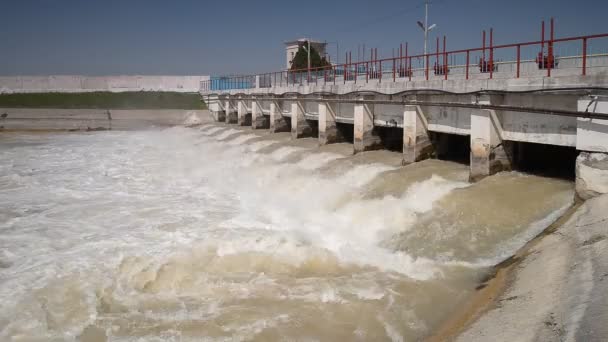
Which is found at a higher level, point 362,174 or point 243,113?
point 243,113

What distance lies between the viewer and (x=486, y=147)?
1130 centimetres

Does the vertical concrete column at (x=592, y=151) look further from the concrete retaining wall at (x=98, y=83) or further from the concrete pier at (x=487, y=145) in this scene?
the concrete retaining wall at (x=98, y=83)

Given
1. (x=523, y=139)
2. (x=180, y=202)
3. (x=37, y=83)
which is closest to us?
(x=523, y=139)

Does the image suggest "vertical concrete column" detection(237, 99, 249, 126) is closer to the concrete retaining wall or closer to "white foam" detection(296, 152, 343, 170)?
"white foam" detection(296, 152, 343, 170)

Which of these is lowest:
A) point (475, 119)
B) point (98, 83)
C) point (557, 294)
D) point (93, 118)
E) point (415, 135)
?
point (557, 294)

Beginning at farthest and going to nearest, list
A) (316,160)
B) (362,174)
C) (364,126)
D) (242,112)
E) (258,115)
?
(242,112) < (258,115) < (364,126) < (316,160) < (362,174)

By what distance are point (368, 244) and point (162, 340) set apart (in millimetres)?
4230

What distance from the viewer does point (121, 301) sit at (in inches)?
283

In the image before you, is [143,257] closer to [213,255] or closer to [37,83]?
[213,255]

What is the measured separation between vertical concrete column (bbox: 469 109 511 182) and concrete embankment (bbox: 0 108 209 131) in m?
31.7

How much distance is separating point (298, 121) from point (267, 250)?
14.8 metres

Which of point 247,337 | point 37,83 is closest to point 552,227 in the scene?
point 247,337

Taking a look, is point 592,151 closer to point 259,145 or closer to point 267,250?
point 267,250

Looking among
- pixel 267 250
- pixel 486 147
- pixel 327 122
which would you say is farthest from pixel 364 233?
pixel 327 122
